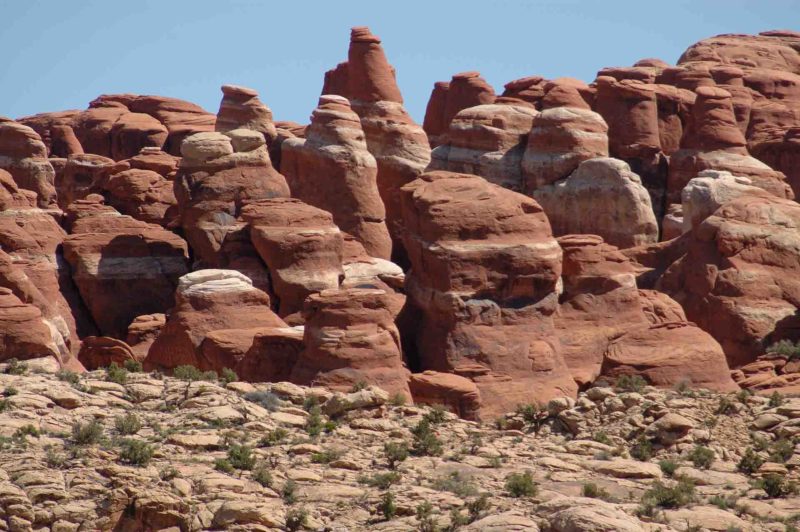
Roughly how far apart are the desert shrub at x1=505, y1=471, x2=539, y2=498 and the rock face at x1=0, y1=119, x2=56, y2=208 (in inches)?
1560

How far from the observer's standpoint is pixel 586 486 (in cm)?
3584

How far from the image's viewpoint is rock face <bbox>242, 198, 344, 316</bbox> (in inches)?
2192

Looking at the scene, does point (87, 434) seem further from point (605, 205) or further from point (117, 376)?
point (605, 205)

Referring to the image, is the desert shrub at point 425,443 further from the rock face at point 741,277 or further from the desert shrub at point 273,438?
the rock face at point 741,277

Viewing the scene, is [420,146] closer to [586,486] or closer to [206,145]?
[206,145]

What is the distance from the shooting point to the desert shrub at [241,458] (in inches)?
1351

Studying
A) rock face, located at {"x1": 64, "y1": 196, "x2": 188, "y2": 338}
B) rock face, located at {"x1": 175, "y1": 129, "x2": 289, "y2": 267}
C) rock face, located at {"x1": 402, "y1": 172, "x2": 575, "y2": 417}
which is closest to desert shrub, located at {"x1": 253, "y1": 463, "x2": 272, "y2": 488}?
rock face, located at {"x1": 402, "y1": 172, "x2": 575, "y2": 417}

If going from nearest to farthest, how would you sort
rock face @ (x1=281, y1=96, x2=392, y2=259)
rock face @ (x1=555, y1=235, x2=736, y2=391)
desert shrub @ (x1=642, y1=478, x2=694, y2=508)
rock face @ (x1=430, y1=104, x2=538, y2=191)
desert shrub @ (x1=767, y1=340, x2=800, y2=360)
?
desert shrub @ (x1=642, y1=478, x2=694, y2=508) → rock face @ (x1=555, y1=235, x2=736, y2=391) → desert shrub @ (x1=767, y1=340, x2=800, y2=360) → rock face @ (x1=281, y1=96, x2=392, y2=259) → rock face @ (x1=430, y1=104, x2=538, y2=191)

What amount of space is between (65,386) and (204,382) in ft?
9.68

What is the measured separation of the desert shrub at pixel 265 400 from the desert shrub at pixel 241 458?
11.2 feet

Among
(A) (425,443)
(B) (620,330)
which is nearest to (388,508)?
(A) (425,443)

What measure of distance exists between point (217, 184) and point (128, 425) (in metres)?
25.5

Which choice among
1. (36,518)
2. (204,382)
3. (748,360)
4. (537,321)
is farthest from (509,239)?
(36,518)

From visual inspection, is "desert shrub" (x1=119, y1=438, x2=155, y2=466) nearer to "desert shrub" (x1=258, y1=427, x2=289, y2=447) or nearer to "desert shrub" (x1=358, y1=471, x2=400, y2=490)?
"desert shrub" (x1=258, y1=427, x2=289, y2=447)
